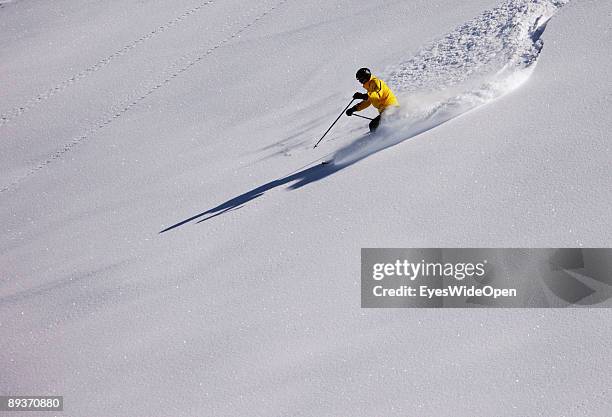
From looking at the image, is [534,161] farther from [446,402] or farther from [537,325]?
[446,402]

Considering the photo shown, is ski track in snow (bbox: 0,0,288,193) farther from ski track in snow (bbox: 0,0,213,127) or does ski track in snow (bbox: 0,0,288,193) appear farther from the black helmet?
the black helmet

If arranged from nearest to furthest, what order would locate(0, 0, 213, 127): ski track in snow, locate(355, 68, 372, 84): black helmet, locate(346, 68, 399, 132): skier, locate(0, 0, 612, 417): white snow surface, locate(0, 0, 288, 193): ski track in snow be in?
locate(0, 0, 612, 417): white snow surface < locate(355, 68, 372, 84): black helmet < locate(346, 68, 399, 132): skier < locate(0, 0, 288, 193): ski track in snow < locate(0, 0, 213, 127): ski track in snow

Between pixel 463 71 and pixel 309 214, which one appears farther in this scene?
pixel 463 71

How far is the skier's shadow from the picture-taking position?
26.4ft


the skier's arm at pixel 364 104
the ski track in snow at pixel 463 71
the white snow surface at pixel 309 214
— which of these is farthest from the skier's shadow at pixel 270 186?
the skier's arm at pixel 364 104

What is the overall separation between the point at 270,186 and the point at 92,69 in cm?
677

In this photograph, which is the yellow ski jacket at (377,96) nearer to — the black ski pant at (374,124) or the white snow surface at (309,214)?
the black ski pant at (374,124)

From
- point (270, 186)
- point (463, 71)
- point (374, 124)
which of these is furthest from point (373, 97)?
point (463, 71)

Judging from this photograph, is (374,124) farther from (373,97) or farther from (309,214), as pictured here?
(309,214)

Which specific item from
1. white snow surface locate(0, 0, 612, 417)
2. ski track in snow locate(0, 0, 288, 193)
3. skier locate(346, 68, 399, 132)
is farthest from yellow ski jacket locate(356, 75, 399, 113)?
ski track in snow locate(0, 0, 288, 193)

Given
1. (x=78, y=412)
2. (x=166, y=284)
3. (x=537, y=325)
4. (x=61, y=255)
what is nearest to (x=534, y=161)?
(x=537, y=325)

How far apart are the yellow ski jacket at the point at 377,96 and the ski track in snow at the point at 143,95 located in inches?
202

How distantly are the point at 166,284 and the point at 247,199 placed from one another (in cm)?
153

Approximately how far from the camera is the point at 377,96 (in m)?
8.18
